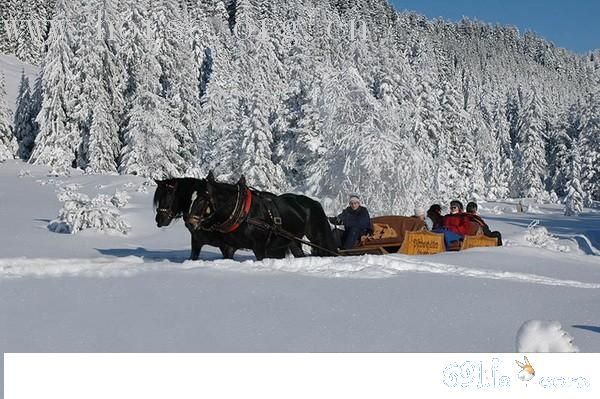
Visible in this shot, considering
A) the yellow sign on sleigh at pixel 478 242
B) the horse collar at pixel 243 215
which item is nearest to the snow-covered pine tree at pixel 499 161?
the yellow sign on sleigh at pixel 478 242

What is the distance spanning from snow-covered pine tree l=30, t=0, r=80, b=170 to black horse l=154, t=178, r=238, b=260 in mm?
30557

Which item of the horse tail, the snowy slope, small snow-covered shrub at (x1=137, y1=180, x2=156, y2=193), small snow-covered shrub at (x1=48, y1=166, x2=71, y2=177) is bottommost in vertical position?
the horse tail

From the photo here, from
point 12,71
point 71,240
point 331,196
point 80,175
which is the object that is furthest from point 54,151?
point 12,71

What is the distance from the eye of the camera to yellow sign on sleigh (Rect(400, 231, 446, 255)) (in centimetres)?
1150

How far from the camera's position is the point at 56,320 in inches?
204

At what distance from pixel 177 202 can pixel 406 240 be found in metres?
4.57

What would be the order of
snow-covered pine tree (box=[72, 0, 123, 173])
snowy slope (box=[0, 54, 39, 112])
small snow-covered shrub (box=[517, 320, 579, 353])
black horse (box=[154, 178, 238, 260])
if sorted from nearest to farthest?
small snow-covered shrub (box=[517, 320, 579, 353]) < black horse (box=[154, 178, 238, 260]) < snow-covered pine tree (box=[72, 0, 123, 173]) < snowy slope (box=[0, 54, 39, 112])

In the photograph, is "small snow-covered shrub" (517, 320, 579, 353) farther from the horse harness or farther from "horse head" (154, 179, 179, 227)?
"horse head" (154, 179, 179, 227)

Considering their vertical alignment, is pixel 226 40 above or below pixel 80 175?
above

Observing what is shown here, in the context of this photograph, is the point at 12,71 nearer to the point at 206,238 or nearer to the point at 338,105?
the point at 338,105

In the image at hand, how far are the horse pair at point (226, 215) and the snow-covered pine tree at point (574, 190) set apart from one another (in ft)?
177

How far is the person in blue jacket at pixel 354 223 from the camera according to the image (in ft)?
40.2

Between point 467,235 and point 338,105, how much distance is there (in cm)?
1347
